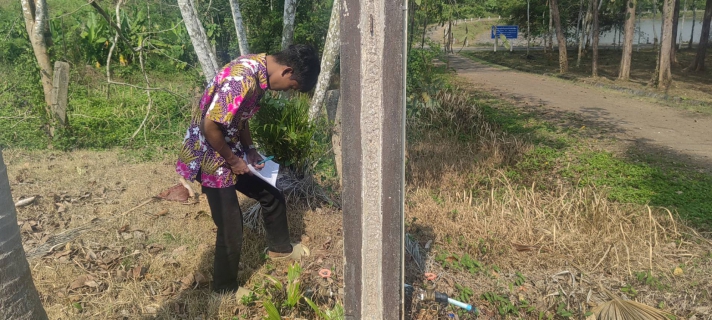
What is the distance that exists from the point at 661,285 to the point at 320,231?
2411mm

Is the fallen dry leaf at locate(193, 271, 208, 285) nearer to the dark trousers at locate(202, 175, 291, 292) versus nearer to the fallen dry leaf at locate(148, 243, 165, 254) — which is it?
the dark trousers at locate(202, 175, 291, 292)

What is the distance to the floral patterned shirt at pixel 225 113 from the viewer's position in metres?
2.67

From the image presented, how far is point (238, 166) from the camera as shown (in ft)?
9.45

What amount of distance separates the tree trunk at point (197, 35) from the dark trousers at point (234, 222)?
238 cm

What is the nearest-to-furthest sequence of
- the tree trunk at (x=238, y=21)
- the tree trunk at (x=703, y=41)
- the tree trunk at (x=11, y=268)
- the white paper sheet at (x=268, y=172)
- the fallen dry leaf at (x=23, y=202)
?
the tree trunk at (x=11, y=268), the white paper sheet at (x=268, y=172), the fallen dry leaf at (x=23, y=202), the tree trunk at (x=238, y=21), the tree trunk at (x=703, y=41)

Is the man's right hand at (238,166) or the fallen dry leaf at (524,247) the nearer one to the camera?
the man's right hand at (238,166)

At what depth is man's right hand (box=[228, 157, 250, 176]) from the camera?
2.87 metres

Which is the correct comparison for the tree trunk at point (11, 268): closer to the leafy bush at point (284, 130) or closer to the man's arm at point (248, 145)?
the man's arm at point (248, 145)

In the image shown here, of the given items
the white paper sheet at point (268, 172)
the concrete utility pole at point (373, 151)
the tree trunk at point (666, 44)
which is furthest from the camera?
the tree trunk at point (666, 44)

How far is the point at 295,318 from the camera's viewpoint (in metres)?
2.88

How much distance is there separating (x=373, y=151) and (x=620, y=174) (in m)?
4.86

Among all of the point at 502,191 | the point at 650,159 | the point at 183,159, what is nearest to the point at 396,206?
the point at 183,159

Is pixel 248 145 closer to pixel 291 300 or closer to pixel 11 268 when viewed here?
pixel 291 300

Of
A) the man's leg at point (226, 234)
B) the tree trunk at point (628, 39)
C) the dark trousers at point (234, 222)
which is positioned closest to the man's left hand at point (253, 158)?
the dark trousers at point (234, 222)
